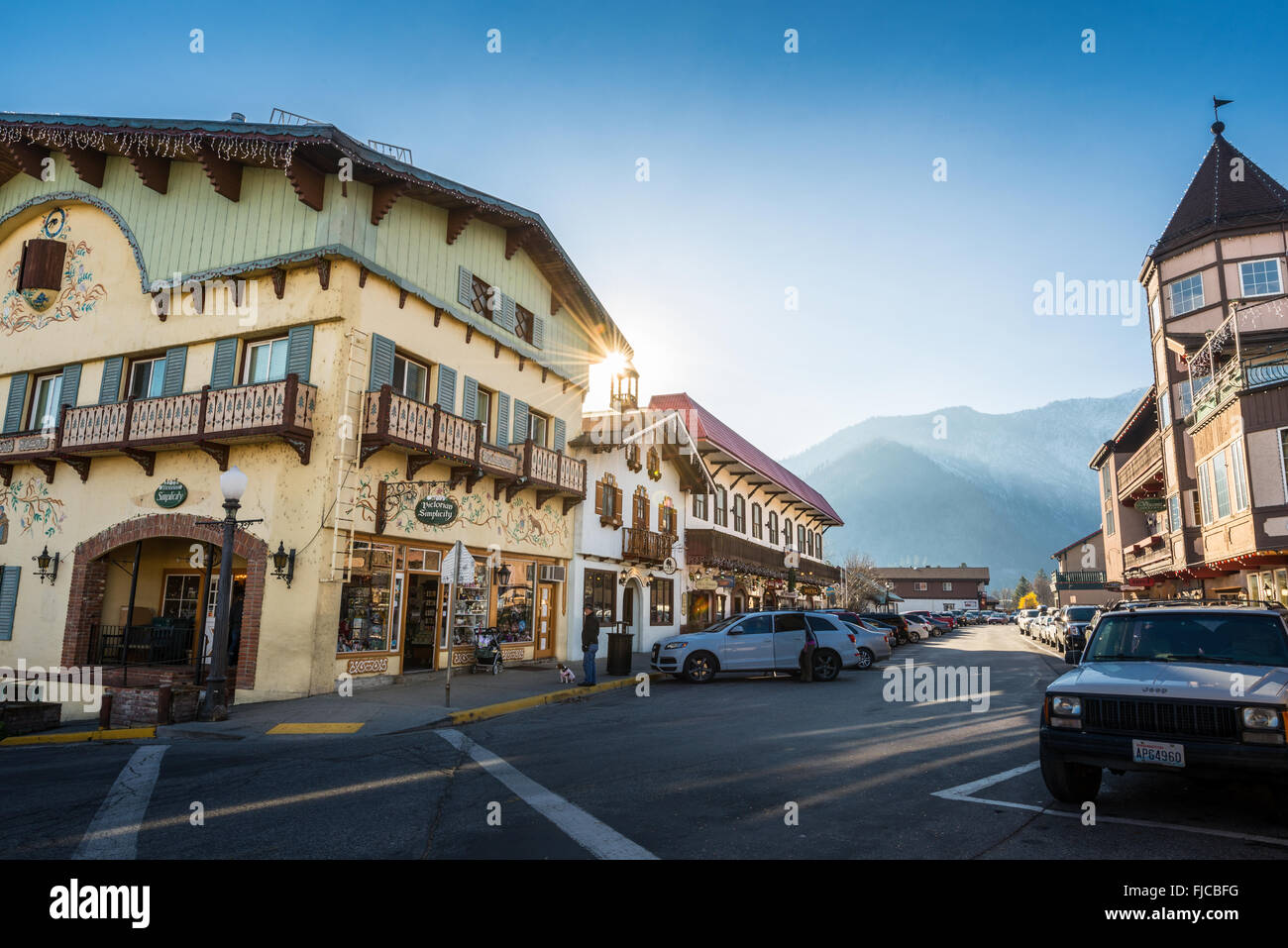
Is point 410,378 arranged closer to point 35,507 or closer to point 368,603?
point 368,603

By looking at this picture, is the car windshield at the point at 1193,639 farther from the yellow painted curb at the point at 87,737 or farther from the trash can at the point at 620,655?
the trash can at the point at 620,655

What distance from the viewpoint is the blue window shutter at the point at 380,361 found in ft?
53.7

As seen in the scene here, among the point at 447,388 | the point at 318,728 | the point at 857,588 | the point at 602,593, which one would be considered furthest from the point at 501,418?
the point at 857,588

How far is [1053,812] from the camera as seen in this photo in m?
6.13

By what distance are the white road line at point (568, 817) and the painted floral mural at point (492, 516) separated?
28.5 feet

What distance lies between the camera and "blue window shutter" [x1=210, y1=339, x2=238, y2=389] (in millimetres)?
16656

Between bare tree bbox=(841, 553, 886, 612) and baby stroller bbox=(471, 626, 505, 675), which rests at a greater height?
bare tree bbox=(841, 553, 886, 612)

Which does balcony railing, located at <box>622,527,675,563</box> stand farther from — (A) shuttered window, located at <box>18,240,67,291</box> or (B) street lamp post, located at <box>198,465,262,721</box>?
(A) shuttered window, located at <box>18,240,67,291</box>

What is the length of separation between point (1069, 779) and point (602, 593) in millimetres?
20270

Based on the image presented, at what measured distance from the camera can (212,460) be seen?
54.5ft

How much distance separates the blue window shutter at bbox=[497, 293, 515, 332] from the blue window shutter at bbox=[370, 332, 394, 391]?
469 centimetres

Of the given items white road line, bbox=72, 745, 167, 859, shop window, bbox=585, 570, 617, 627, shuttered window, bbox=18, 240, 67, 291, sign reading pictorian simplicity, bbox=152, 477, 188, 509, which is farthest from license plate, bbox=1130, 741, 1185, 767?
shuttered window, bbox=18, 240, 67, 291
